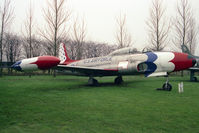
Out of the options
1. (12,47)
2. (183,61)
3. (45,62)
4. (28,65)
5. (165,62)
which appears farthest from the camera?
(12,47)

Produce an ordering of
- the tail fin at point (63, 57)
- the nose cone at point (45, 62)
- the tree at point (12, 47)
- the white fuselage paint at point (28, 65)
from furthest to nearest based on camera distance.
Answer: the tree at point (12, 47)
the tail fin at point (63, 57)
the white fuselage paint at point (28, 65)
the nose cone at point (45, 62)

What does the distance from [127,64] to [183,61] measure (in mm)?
3213

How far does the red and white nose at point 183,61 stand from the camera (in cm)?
878

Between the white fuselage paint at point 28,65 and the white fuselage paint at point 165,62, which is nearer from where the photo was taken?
the white fuselage paint at point 28,65

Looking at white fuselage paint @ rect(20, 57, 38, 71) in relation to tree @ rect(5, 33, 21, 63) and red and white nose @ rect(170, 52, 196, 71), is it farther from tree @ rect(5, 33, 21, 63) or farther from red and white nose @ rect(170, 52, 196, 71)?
tree @ rect(5, 33, 21, 63)

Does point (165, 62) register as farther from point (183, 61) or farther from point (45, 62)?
point (45, 62)

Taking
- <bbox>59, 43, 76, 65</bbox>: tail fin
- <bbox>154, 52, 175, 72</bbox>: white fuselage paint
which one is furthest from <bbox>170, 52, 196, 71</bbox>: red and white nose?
<bbox>59, 43, 76, 65</bbox>: tail fin

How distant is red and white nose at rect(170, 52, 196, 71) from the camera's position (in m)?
8.78

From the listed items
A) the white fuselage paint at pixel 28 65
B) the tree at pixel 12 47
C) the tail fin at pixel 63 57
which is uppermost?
the tree at pixel 12 47

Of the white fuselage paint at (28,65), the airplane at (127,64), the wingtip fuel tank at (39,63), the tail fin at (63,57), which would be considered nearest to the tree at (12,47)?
the tail fin at (63,57)

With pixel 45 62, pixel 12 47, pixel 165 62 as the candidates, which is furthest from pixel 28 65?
pixel 12 47

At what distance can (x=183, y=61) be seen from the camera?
348 inches

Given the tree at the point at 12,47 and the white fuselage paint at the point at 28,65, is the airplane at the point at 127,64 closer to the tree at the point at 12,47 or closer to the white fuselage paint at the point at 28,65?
the white fuselage paint at the point at 28,65

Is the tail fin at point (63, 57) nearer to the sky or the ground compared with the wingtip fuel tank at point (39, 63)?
nearer to the sky
